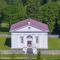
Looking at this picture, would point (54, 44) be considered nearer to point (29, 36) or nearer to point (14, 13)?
point (29, 36)

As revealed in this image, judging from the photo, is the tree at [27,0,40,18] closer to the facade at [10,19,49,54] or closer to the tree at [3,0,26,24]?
the tree at [3,0,26,24]

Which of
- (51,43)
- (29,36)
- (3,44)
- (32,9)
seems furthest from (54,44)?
(32,9)

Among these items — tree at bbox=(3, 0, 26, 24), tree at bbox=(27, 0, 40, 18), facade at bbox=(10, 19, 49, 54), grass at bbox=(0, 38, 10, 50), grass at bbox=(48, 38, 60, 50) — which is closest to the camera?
facade at bbox=(10, 19, 49, 54)

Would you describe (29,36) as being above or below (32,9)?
above

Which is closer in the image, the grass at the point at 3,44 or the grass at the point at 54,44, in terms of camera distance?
the grass at the point at 3,44

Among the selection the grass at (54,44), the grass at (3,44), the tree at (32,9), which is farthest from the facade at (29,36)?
the tree at (32,9)

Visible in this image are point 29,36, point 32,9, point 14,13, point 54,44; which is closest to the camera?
point 29,36

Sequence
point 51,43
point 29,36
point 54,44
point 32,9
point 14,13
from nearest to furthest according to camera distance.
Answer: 1. point 29,36
2. point 54,44
3. point 51,43
4. point 32,9
5. point 14,13

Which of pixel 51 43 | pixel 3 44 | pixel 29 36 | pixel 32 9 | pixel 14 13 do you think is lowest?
pixel 14 13

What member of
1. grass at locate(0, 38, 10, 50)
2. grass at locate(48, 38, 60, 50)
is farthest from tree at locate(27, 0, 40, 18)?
grass at locate(0, 38, 10, 50)

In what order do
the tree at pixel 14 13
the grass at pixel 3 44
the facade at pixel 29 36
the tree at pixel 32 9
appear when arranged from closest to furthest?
the facade at pixel 29 36
the grass at pixel 3 44
the tree at pixel 32 9
the tree at pixel 14 13

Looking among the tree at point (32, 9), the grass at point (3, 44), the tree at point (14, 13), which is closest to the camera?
the grass at point (3, 44)

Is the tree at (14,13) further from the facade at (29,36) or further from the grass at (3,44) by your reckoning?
the facade at (29,36)

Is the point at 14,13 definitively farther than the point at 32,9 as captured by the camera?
Yes
